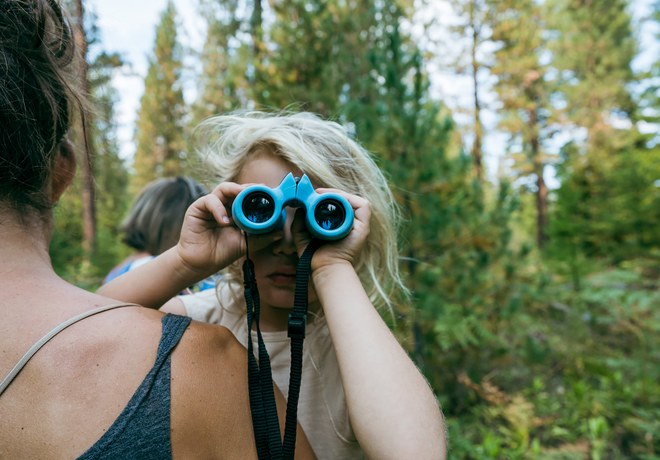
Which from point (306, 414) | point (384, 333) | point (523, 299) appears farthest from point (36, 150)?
point (523, 299)

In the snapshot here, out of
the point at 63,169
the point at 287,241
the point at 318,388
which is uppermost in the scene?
the point at 63,169

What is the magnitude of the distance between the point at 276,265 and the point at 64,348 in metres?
0.76

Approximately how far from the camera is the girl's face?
4.92 ft

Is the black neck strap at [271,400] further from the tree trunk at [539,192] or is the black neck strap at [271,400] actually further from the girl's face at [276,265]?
the tree trunk at [539,192]

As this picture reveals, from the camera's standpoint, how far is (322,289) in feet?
4.09

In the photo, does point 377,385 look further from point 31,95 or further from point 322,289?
point 31,95

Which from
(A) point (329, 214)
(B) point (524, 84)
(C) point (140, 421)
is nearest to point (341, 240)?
(A) point (329, 214)

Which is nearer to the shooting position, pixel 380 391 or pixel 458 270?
pixel 380 391

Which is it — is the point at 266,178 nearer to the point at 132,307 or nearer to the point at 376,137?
the point at 132,307

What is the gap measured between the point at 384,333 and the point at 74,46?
1077 mm

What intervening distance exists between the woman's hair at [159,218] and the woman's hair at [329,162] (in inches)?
58.4

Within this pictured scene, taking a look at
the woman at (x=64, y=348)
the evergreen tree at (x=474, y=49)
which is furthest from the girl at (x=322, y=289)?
the evergreen tree at (x=474, y=49)

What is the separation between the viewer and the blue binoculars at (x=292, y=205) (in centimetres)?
124

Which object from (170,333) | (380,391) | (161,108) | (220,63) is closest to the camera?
(170,333)
